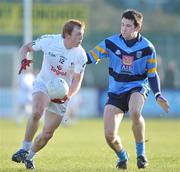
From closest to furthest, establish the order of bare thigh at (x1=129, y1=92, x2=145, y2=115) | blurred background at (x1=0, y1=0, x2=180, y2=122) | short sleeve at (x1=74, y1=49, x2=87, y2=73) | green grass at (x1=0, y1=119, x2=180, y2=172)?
bare thigh at (x1=129, y1=92, x2=145, y2=115)
short sleeve at (x1=74, y1=49, x2=87, y2=73)
green grass at (x1=0, y1=119, x2=180, y2=172)
blurred background at (x1=0, y1=0, x2=180, y2=122)

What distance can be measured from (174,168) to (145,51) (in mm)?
1773

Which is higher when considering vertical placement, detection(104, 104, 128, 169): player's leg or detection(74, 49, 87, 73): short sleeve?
detection(74, 49, 87, 73): short sleeve

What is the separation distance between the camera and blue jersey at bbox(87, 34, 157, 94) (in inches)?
479

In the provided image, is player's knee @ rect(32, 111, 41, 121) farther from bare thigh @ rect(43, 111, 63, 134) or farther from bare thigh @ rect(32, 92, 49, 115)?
bare thigh @ rect(43, 111, 63, 134)

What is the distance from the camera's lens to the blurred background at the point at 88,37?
114 feet

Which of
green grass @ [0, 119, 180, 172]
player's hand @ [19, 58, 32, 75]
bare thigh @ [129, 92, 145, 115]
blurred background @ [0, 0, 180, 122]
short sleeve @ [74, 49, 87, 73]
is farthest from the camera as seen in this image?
blurred background @ [0, 0, 180, 122]

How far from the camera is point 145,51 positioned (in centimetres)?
1218

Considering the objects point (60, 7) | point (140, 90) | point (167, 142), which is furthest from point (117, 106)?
point (60, 7)

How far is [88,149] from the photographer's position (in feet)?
58.1

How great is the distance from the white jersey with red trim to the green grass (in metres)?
1.39

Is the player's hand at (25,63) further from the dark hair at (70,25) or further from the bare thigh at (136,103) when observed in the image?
the bare thigh at (136,103)

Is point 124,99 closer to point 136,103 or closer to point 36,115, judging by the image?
point 136,103

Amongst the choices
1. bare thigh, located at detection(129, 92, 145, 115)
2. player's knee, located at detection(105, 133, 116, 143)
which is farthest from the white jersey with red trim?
player's knee, located at detection(105, 133, 116, 143)

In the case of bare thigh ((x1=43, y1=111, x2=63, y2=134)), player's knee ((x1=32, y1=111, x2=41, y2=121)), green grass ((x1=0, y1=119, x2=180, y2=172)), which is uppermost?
player's knee ((x1=32, y1=111, x2=41, y2=121))
